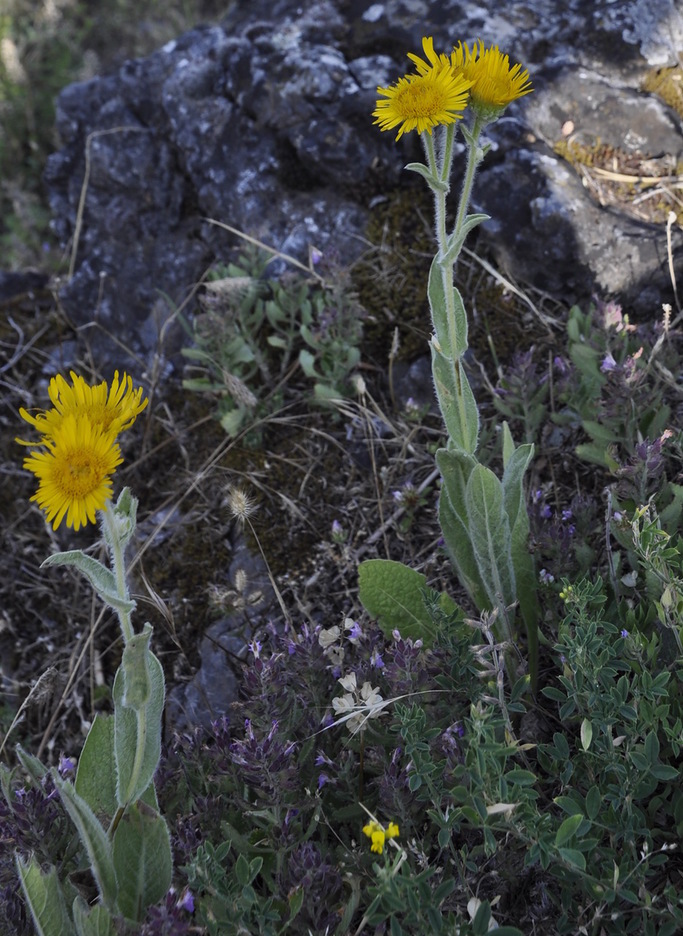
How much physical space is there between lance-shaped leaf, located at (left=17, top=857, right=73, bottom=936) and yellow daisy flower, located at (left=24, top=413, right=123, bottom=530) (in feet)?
2.28

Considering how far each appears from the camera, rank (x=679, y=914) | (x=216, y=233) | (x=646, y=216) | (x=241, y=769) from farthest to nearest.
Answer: (x=216, y=233), (x=646, y=216), (x=241, y=769), (x=679, y=914)

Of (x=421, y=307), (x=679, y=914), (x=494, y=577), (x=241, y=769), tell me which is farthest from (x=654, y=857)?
(x=421, y=307)

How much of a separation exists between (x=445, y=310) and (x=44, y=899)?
1535mm

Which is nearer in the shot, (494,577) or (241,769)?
(241,769)

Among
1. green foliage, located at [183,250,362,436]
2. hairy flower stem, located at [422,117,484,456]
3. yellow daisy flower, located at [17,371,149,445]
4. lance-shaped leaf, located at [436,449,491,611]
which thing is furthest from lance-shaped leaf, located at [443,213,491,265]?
green foliage, located at [183,250,362,436]

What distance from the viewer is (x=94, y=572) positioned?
165 cm

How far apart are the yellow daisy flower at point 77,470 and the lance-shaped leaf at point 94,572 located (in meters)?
0.08

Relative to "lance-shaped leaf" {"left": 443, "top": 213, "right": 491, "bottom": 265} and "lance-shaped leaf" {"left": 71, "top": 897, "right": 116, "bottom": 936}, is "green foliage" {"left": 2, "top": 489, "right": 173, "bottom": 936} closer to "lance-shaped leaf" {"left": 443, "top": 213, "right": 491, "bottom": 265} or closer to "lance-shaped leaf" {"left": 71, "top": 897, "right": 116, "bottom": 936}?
"lance-shaped leaf" {"left": 71, "top": 897, "right": 116, "bottom": 936}

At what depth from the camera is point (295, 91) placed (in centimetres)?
337

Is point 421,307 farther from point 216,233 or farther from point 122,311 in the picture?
point 122,311

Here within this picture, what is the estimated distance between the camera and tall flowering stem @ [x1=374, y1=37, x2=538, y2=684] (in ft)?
5.99

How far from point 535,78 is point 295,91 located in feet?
3.08

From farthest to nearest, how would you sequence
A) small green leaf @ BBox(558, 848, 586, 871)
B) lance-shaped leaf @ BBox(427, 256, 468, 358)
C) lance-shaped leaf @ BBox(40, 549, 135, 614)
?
lance-shaped leaf @ BBox(427, 256, 468, 358) < lance-shaped leaf @ BBox(40, 549, 135, 614) < small green leaf @ BBox(558, 848, 586, 871)

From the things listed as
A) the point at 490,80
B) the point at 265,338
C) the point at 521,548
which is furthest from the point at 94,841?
the point at 265,338
